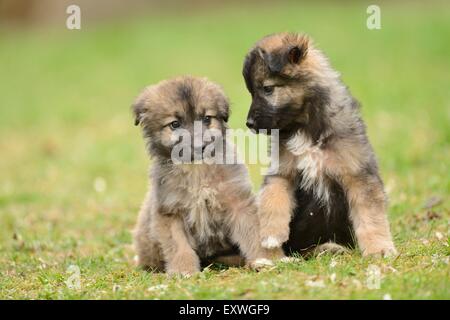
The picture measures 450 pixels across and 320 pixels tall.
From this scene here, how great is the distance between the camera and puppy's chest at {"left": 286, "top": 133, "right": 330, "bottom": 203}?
611cm

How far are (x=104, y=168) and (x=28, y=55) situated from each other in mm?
12155

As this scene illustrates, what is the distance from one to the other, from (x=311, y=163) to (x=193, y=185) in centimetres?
94

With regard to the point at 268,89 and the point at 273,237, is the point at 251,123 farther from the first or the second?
the point at 273,237

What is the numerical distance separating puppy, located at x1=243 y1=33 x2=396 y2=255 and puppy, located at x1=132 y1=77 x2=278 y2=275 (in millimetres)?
240

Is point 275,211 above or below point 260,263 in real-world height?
above

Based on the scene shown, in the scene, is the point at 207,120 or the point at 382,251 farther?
the point at 207,120

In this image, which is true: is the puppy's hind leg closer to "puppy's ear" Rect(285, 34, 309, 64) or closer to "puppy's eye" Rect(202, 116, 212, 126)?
"puppy's ear" Rect(285, 34, 309, 64)

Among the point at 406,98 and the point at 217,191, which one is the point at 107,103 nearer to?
the point at 406,98

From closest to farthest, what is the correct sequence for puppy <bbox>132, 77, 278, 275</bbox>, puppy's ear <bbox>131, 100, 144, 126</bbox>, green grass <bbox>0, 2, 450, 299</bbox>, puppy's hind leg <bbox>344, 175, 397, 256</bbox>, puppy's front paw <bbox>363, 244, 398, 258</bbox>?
1. green grass <bbox>0, 2, 450, 299</bbox>
2. puppy's front paw <bbox>363, 244, 398, 258</bbox>
3. puppy's hind leg <bbox>344, 175, 397, 256</bbox>
4. puppy <bbox>132, 77, 278, 275</bbox>
5. puppy's ear <bbox>131, 100, 144, 126</bbox>

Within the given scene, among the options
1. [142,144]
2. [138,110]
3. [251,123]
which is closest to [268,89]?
[251,123]

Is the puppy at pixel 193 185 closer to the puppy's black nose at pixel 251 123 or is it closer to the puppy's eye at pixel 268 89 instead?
the puppy's black nose at pixel 251 123

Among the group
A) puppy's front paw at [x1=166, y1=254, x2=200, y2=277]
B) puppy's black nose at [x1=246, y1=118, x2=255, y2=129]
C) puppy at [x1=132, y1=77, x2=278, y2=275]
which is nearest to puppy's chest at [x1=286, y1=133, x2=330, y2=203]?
puppy's black nose at [x1=246, y1=118, x2=255, y2=129]

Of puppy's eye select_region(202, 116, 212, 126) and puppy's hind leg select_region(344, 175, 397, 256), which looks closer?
puppy's hind leg select_region(344, 175, 397, 256)

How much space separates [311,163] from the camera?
20.0 feet
